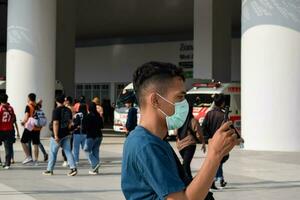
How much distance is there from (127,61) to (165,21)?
8.48 m

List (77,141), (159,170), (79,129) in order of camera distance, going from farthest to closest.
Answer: (77,141) < (79,129) < (159,170)

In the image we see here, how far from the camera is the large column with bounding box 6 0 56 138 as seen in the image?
24859mm

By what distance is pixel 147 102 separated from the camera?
281cm

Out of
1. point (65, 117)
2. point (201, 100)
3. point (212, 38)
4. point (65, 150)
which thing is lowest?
point (65, 150)

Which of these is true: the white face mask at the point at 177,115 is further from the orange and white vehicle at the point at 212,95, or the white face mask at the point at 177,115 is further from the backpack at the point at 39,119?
the orange and white vehicle at the point at 212,95

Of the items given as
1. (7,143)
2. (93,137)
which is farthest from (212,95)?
(93,137)

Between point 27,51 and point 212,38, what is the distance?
36.4 ft

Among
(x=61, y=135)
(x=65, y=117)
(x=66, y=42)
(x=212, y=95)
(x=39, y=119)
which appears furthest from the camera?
(x=66, y=42)

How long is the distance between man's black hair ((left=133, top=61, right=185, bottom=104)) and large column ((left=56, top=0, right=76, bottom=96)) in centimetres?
3561

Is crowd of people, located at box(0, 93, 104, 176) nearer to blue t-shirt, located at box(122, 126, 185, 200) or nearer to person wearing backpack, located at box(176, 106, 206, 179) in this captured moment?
person wearing backpack, located at box(176, 106, 206, 179)

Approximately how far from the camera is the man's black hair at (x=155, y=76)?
2795 millimetres

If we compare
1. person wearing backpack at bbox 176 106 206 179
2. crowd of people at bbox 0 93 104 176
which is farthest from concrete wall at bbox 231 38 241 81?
person wearing backpack at bbox 176 106 206 179

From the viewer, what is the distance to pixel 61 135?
12641 mm

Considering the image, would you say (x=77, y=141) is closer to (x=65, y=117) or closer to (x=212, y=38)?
(x=65, y=117)
